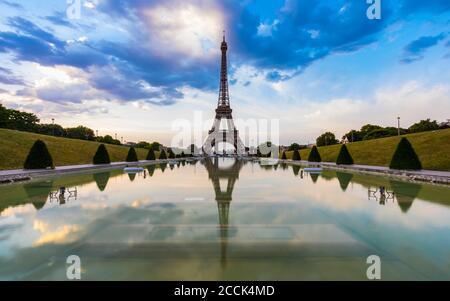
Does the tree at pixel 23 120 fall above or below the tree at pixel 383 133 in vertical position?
above

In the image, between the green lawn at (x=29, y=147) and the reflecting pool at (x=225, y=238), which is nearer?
the reflecting pool at (x=225, y=238)

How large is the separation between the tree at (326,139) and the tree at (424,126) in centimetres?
1956

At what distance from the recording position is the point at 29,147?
31406 millimetres

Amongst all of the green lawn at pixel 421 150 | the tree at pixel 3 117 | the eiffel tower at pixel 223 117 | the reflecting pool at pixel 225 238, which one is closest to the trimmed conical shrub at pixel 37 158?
the reflecting pool at pixel 225 238

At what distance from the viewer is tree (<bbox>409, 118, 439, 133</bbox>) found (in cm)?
4716

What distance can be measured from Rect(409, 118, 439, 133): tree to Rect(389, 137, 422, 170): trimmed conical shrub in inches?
1385

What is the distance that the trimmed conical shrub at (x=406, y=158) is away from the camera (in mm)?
19094

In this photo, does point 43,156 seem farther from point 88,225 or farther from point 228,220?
point 228,220

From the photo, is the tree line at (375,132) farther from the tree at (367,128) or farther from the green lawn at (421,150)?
the green lawn at (421,150)

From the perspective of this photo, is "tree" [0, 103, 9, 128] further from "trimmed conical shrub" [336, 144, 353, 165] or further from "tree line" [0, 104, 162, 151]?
"trimmed conical shrub" [336, 144, 353, 165]

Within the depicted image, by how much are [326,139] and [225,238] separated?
2782 inches

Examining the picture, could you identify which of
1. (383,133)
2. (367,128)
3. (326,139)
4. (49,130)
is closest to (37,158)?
(49,130)

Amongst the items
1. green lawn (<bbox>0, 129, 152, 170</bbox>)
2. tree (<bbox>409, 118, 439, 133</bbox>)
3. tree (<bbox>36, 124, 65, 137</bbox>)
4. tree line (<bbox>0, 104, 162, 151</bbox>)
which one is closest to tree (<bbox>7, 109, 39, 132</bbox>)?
tree line (<bbox>0, 104, 162, 151</bbox>)

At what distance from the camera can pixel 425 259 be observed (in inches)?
177
